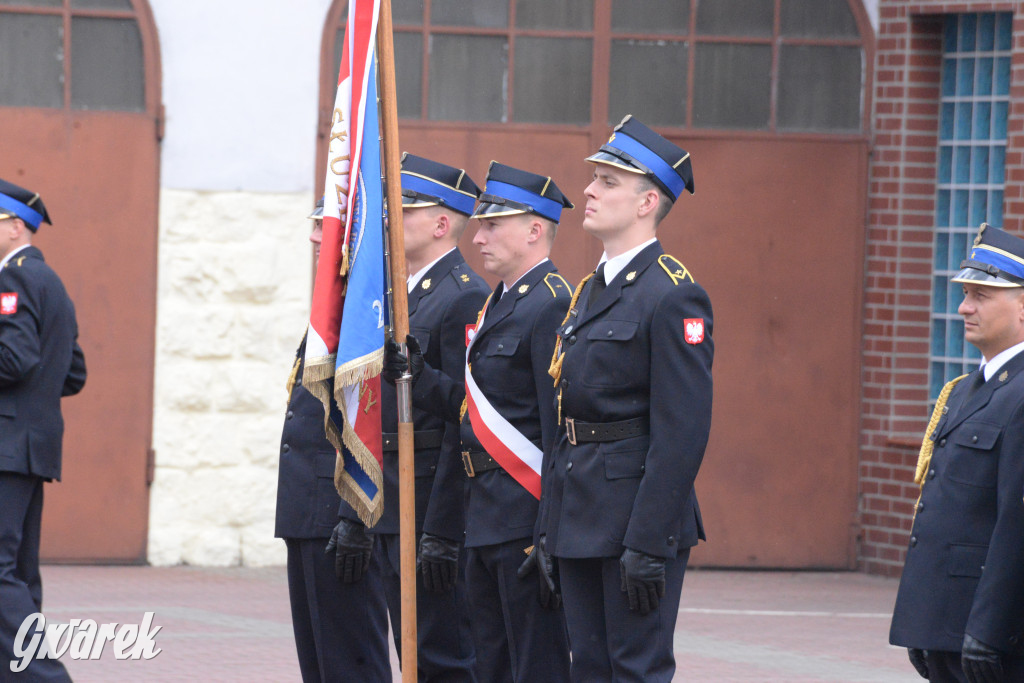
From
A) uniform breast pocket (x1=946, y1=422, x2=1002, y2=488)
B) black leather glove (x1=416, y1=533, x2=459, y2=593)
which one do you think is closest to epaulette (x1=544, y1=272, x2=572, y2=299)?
black leather glove (x1=416, y1=533, x2=459, y2=593)

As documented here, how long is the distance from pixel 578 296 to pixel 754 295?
17.0 ft

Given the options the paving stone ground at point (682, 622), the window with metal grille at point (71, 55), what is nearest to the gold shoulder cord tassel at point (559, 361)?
the paving stone ground at point (682, 622)

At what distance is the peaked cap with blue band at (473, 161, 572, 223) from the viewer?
5.12 metres

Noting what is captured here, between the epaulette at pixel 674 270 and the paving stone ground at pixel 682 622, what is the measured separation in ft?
9.44

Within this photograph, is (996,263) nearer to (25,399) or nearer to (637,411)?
(637,411)

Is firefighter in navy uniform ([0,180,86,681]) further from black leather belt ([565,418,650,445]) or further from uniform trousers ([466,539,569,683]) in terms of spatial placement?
black leather belt ([565,418,650,445])

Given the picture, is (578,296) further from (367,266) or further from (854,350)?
(854,350)

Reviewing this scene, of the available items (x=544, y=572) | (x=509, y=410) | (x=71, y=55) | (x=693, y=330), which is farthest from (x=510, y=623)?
(x=71, y=55)

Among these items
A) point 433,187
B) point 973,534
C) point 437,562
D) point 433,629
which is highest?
point 433,187

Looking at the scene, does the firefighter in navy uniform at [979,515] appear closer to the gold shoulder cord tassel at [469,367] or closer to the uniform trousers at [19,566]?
the gold shoulder cord tassel at [469,367]

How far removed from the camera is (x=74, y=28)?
9.31 meters

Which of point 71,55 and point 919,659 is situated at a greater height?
point 71,55

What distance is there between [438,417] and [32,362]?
160 cm

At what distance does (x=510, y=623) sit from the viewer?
4.86m
